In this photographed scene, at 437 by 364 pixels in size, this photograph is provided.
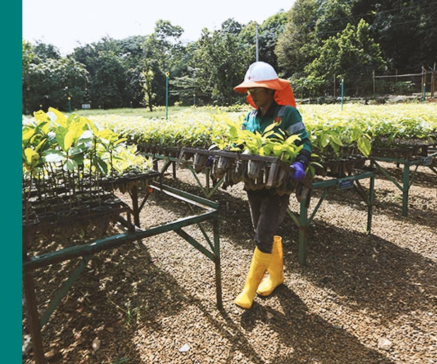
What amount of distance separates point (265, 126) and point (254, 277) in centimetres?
123

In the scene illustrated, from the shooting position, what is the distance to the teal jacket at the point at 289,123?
98.3 inches

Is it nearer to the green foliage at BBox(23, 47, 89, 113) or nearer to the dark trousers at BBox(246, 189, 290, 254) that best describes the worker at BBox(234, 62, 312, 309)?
the dark trousers at BBox(246, 189, 290, 254)

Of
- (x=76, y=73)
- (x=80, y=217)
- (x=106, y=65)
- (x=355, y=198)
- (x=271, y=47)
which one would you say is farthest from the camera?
(x=271, y=47)

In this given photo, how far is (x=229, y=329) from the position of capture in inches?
99.7

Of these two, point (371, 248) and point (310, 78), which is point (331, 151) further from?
point (310, 78)

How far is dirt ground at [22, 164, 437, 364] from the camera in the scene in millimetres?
2324

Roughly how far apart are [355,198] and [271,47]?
4687cm

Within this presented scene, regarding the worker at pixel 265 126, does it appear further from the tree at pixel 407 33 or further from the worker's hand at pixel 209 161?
the tree at pixel 407 33

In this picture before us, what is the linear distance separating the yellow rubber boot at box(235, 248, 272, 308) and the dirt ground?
85mm

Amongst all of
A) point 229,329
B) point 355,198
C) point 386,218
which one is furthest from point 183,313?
point 355,198

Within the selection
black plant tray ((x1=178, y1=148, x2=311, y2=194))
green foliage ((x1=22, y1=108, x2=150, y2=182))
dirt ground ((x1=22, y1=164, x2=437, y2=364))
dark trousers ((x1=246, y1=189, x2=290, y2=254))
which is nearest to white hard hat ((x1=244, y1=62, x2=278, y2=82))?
black plant tray ((x1=178, y1=148, x2=311, y2=194))

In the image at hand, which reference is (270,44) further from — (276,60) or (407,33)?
(407,33)

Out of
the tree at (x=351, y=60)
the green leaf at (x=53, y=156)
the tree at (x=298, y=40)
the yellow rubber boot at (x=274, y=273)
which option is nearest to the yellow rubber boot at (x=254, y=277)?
the yellow rubber boot at (x=274, y=273)

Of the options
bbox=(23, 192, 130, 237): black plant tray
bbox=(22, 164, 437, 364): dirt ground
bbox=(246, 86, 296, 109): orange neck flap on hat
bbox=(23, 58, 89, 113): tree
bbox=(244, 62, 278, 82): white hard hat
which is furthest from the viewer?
bbox=(23, 58, 89, 113): tree
